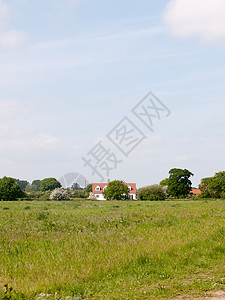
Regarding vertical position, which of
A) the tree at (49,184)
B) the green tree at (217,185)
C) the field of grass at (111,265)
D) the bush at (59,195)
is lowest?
the field of grass at (111,265)

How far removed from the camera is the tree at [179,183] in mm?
89125

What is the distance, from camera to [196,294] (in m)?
7.02

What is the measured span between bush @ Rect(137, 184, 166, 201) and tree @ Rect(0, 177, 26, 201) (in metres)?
32.9

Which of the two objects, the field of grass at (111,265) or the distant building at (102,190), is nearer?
the field of grass at (111,265)

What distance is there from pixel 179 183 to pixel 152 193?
49.7ft

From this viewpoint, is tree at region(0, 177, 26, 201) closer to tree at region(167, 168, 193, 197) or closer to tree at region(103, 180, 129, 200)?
tree at region(103, 180, 129, 200)

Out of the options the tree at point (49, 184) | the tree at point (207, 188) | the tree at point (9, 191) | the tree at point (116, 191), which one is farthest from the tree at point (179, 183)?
the tree at point (49, 184)

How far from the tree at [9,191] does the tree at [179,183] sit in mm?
41760

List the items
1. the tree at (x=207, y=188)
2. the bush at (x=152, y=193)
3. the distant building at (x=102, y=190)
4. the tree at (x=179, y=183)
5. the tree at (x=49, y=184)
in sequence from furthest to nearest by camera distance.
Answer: the tree at (x=49, y=184), the distant building at (x=102, y=190), the tree at (x=179, y=183), the tree at (x=207, y=188), the bush at (x=152, y=193)

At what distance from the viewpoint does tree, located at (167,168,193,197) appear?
89125 mm

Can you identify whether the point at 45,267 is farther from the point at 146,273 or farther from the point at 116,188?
the point at 116,188

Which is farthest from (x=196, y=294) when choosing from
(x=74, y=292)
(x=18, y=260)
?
(x=18, y=260)

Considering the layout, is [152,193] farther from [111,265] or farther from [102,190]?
[111,265]

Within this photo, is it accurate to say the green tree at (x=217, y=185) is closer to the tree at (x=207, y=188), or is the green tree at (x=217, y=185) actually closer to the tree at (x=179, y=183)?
the tree at (x=207, y=188)
